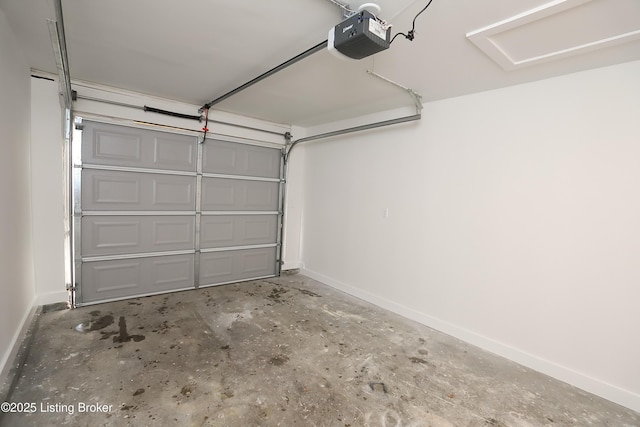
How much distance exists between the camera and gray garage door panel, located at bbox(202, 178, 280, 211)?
13.5ft

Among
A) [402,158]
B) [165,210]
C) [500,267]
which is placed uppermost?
[402,158]

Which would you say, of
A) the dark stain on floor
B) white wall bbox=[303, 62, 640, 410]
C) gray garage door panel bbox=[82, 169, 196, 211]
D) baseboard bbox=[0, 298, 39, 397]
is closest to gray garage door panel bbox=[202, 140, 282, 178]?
gray garage door panel bbox=[82, 169, 196, 211]

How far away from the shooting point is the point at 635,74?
2.06 meters

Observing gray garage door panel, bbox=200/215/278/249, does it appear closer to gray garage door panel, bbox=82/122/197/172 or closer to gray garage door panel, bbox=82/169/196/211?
gray garage door panel, bbox=82/169/196/211

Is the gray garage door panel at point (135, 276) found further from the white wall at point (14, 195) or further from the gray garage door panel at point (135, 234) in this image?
the white wall at point (14, 195)

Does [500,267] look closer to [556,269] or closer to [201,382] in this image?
[556,269]

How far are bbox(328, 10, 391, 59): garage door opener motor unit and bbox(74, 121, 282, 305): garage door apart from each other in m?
2.93

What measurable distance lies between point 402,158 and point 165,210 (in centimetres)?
311

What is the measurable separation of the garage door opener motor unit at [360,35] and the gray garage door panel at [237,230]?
3.19 m

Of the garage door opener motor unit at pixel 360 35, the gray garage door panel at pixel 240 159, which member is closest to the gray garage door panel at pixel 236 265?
the gray garage door panel at pixel 240 159

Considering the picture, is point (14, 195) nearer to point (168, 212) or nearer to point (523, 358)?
point (168, 212)

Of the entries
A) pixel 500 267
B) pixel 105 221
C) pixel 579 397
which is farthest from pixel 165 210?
pixel 579 397

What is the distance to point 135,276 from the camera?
3.63 m

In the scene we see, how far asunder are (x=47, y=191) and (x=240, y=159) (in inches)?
86.6
